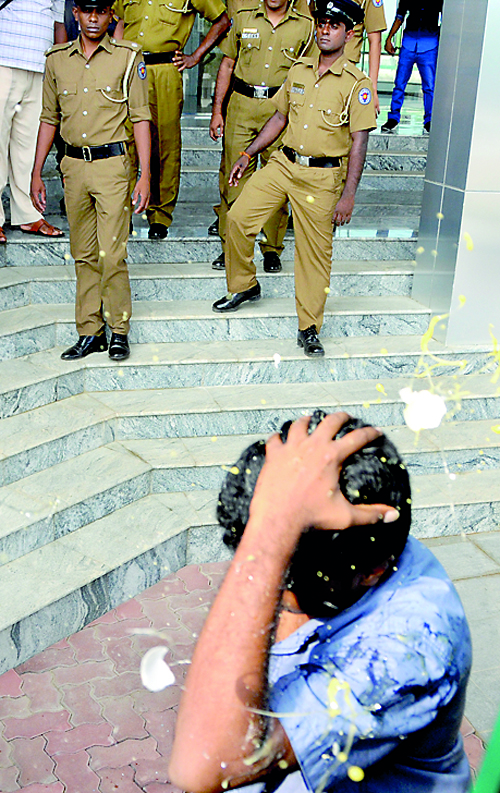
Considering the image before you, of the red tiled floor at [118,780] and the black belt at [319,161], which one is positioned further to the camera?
the black belt at [319,161]

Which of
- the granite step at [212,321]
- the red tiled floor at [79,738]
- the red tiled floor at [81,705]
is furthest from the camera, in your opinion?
the granite step at [212,321]

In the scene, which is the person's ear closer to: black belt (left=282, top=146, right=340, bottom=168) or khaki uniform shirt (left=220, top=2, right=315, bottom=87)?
black belt (left=282, top=146, right=340, bottom=168)

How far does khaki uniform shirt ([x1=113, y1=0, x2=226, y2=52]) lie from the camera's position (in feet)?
16.7

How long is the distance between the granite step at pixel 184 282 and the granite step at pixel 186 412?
856 mm

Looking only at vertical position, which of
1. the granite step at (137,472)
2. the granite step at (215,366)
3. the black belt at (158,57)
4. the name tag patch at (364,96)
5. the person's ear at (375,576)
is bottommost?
the granite step at (137,472)

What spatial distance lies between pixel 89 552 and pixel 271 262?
2684mm

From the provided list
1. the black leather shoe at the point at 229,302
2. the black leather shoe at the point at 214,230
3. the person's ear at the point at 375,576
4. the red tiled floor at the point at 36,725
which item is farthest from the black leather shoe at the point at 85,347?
the person's ear at the point at 375,576

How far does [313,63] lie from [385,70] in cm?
768

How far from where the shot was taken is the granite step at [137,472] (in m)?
3.44

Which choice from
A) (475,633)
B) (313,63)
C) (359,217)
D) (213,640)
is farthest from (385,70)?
(213,640)

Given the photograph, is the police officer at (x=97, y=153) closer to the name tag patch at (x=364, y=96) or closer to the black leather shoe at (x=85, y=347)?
the black leather shoe at (x=85, y=347)

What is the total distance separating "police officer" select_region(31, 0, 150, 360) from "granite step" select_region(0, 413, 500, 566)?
732mm

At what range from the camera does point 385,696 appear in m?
0.94

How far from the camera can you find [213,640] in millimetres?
952
